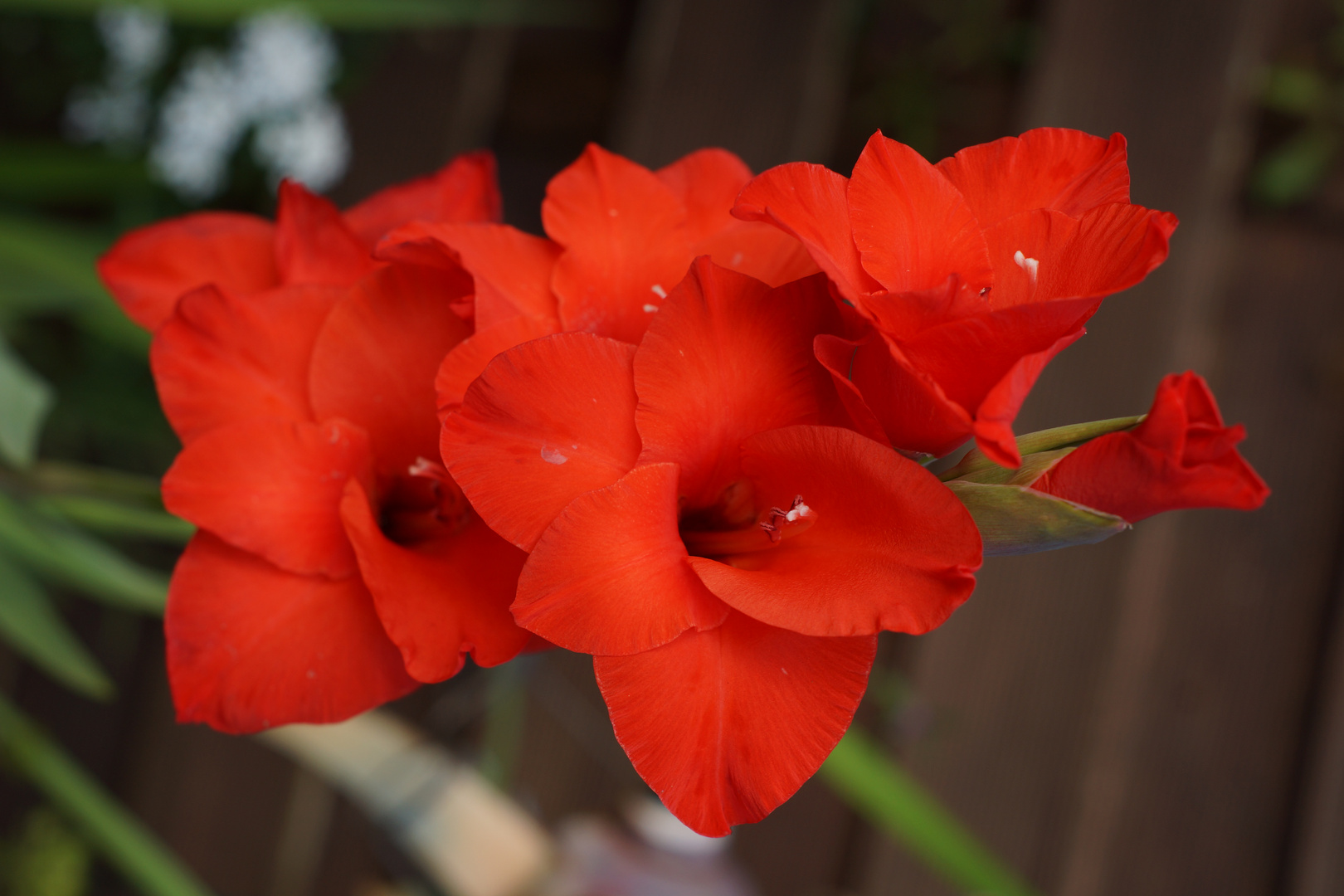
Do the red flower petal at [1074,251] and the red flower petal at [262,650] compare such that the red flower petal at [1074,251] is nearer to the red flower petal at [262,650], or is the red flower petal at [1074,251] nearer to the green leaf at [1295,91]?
the red flower petal at [262,650]

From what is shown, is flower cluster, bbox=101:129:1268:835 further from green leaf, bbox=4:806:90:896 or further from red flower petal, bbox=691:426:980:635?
green leaf, bbox=4:806:90:896

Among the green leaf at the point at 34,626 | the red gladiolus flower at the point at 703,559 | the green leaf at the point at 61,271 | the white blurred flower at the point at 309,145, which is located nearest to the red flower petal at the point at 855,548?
the red gladiolus flower at the point at 703,559

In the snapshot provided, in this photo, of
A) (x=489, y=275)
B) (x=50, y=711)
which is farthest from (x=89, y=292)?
(x=50, y=711)

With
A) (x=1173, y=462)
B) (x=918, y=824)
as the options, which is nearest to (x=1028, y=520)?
(x=1173, y=462)

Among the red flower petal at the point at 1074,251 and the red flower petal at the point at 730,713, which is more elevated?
the red flower petal at the point at 1074,251

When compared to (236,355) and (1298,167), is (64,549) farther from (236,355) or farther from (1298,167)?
(1298,167)

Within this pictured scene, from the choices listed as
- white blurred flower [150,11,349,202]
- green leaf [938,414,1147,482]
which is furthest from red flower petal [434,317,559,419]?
white blurred flower [150,11,349,202]

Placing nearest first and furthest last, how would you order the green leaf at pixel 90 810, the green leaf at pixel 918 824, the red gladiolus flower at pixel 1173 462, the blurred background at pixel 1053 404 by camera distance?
the red gladiolus flower at pixel 1173 462, the green leaf at pixel 918 824, the green leaf at pixel 90 810, the blurred background at pixel 1053 404
